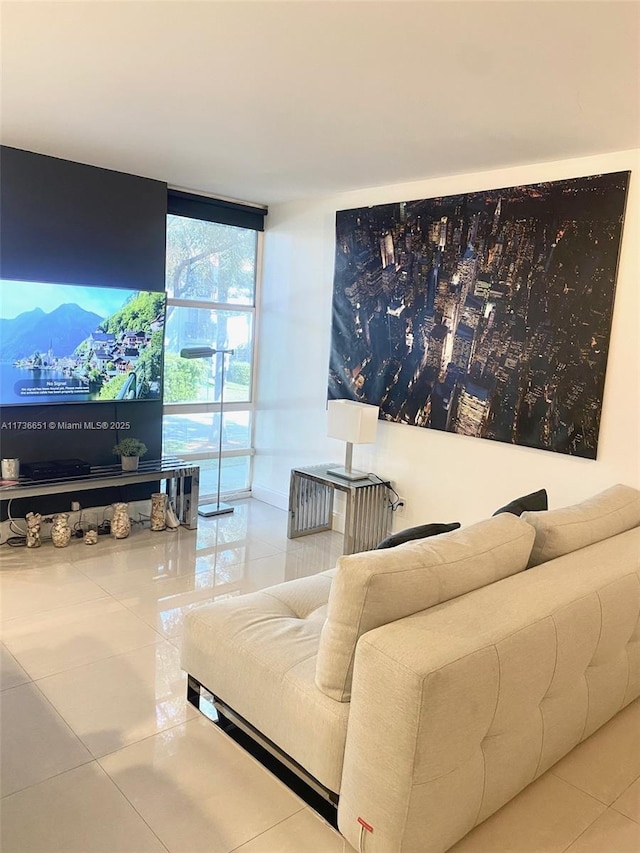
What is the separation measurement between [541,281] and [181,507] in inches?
116

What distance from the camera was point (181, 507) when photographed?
15.7 feet

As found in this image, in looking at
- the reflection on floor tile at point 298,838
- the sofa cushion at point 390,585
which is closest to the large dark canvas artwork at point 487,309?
the sofa cushion at point 390,585

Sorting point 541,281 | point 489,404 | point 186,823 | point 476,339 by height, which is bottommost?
point 186,823

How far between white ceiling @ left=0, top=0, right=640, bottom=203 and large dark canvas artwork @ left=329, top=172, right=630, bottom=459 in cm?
32

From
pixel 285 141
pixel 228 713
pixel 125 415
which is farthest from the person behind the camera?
pixel 125 415

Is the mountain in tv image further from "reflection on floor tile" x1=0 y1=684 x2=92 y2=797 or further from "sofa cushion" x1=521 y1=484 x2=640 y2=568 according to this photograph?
"sofa cushion" x1=521 y1=484 x2=640 y2=568

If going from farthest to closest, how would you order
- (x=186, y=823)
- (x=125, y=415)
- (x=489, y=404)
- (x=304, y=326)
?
(x=304, y=326)
(x=125, y=415)
(x=489, y=404)
(x=186, y=823)

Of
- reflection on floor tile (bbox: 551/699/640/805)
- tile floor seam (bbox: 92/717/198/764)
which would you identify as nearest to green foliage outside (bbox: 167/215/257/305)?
tile floor seam (bbox: 92/717/198/764)

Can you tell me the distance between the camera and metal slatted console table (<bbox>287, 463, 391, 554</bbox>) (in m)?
4.31

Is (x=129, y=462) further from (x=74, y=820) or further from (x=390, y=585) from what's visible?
(x=390, y=585)

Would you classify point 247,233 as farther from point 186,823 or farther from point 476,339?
point 186,823

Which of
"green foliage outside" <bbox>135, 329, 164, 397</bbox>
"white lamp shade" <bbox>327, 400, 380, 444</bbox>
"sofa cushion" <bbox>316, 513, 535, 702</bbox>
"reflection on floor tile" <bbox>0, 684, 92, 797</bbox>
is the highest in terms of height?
"green foliage outside" <bbox>135, 329, 164, 397</bbox>

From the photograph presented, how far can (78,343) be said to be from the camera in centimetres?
425

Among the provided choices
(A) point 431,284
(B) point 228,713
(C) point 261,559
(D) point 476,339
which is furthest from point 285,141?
(B) point 228,713
